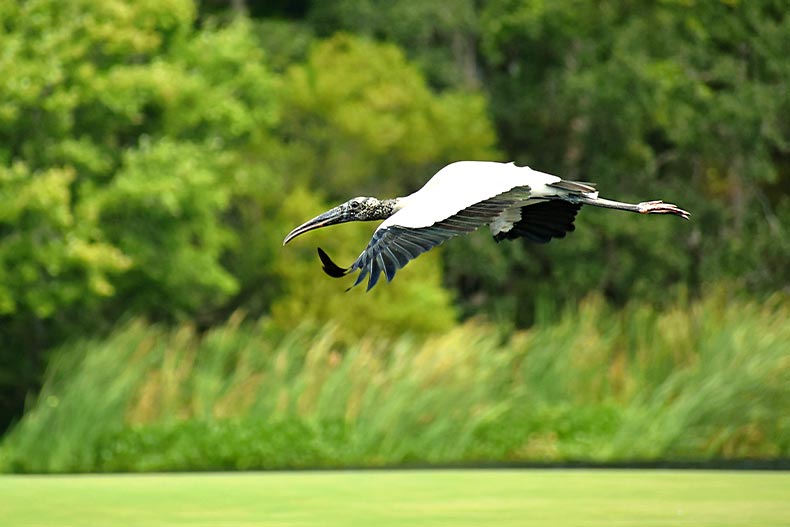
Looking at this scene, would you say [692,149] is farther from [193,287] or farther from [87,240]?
[87,240]

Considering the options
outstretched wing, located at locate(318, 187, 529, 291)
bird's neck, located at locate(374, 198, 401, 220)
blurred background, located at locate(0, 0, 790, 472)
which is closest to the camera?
outstretched wing, located at locate(318, 187, 529, 291)

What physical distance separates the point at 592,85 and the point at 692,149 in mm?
2525

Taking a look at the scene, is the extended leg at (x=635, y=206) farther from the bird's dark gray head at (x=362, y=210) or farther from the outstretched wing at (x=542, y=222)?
the bird's dark gray head at (x=362, y=210)

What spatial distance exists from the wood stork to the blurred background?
26.3 ft

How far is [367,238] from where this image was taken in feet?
80.9

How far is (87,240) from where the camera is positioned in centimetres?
2127

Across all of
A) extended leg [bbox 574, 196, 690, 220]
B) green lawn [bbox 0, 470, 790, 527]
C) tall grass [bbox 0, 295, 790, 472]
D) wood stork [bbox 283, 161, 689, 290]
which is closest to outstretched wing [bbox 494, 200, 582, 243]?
wood stork [bbox 283, 161, 689, 290]

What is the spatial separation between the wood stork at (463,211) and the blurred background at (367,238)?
26.3ft

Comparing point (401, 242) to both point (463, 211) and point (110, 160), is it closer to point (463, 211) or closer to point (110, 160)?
point (463, 211)

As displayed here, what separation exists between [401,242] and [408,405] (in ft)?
33.1

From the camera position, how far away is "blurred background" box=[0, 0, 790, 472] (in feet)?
59.7

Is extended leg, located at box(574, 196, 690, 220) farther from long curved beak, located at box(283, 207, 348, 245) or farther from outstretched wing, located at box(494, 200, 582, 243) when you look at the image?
long curved beak, located at box(283, 207, 348, 245)

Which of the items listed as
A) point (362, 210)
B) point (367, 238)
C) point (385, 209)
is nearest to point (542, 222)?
point (385, 209)

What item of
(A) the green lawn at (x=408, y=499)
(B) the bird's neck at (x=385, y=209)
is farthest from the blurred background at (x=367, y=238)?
(B) the bird's neck at (x=385, y=209)
